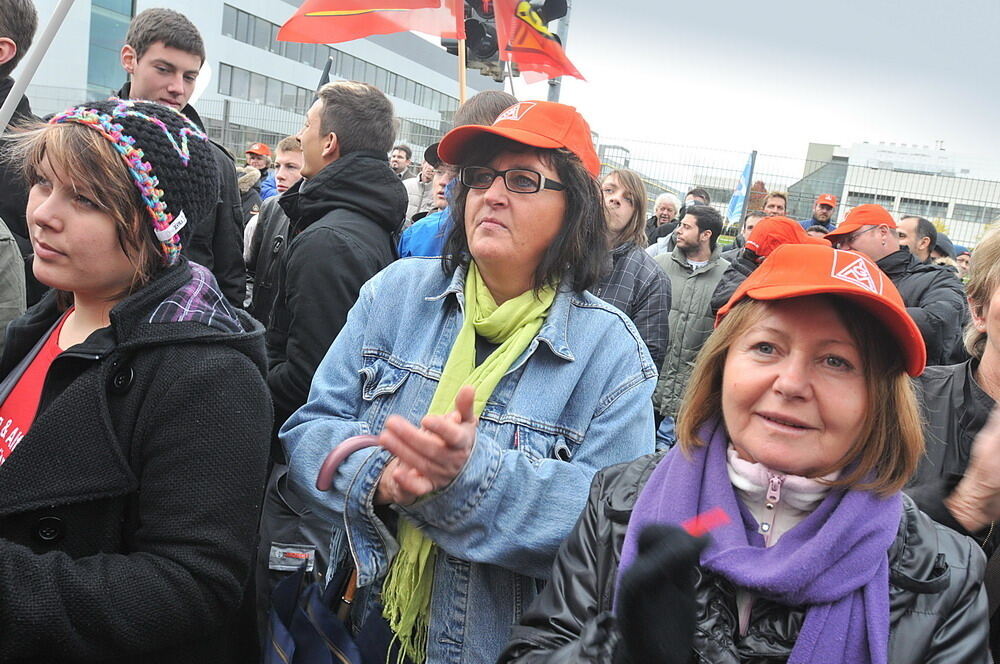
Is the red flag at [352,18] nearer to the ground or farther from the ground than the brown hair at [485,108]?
farther from the ground

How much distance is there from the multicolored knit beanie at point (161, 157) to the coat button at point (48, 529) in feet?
2.01

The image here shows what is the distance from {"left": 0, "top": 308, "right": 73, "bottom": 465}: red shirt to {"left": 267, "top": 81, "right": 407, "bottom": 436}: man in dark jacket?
76 centimetres

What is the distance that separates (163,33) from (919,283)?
4.90m

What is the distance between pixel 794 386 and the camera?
157 centimetres

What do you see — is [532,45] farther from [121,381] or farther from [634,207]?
[121,381]

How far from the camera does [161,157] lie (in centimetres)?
179

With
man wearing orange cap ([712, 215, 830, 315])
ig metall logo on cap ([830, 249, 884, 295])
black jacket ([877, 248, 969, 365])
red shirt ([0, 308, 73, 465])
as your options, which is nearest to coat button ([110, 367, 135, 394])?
red shirt ([0, 308, 73, 465])

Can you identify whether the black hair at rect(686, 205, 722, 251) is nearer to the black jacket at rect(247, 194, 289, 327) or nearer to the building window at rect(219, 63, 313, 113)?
the black jacket at rect(247, 194, 289, 327)

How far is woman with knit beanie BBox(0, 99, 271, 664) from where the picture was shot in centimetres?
159

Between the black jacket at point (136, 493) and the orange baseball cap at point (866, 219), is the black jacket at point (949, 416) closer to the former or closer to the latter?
the black jacket at point (136, 493)

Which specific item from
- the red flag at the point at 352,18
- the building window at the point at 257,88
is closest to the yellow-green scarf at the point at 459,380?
the red flag at the point at 352,18

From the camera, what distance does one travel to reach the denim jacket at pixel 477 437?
188cm

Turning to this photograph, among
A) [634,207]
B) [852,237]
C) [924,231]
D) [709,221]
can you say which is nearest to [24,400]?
[634,207]

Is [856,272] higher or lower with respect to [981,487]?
higher
